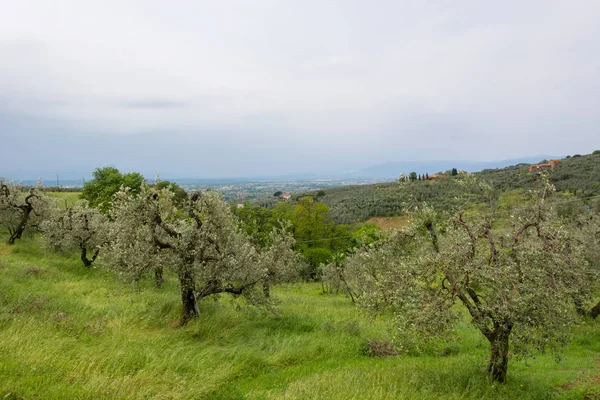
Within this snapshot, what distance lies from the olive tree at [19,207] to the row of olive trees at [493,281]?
35.5 metres

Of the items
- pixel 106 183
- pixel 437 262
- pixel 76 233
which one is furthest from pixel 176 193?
pixel 437 262

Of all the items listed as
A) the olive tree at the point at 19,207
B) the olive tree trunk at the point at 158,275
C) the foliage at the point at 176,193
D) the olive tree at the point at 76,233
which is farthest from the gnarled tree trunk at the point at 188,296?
the olive tree at the point at 19,207

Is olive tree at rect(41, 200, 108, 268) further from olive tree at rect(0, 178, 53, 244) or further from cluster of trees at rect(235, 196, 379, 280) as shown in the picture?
cluster of trees at rect(235, 196, 379, 280)

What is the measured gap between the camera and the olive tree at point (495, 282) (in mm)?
9922

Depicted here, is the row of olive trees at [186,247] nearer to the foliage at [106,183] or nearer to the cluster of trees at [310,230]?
the cluster of trees at [310,230]

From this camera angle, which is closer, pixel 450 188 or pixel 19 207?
pixel 19 207

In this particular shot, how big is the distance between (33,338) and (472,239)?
47.5 ft

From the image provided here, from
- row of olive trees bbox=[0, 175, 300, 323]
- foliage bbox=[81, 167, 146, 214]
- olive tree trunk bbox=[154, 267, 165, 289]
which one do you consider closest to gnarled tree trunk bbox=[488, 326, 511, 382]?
row of olive trees bbox=[0, 175, 300, 323]

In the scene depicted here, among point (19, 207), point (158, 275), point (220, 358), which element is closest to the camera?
point (220, 358)

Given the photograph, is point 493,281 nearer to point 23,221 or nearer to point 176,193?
point 176,193

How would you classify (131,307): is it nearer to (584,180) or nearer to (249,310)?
(249,310)

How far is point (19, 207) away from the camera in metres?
32.7

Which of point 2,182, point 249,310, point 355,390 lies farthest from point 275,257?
point 2,182

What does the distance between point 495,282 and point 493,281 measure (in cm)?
12
